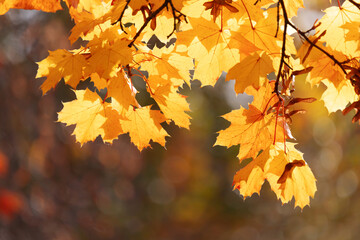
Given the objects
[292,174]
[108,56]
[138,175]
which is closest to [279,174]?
[292,174]

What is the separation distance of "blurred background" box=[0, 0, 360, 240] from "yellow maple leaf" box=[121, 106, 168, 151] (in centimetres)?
533

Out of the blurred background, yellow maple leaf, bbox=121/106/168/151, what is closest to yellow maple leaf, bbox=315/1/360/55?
yellow maple leaf, bbox=121/106/168/151

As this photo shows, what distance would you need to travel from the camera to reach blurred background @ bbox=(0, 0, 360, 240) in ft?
23.8

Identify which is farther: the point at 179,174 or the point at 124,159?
the point at 179,174

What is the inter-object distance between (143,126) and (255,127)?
0.32 m

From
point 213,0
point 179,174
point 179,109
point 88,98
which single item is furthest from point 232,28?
point 179,174

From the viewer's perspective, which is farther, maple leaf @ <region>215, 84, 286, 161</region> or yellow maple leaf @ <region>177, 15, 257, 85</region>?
maple leaf @ <region>215, 84, 286, 161</region>

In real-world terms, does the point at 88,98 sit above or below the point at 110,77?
below

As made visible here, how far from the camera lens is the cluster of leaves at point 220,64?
0.99 meters

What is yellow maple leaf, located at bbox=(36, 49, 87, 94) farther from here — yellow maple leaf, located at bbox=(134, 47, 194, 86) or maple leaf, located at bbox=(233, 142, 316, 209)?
maple leaf, located at bbox=(233, 142, 316, 209)

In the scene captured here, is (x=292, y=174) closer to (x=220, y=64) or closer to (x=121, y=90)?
(x=220, y=64)

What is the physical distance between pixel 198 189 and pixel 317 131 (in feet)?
10.6

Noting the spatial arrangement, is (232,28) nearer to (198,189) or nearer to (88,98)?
(88,98)

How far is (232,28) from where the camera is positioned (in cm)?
103
